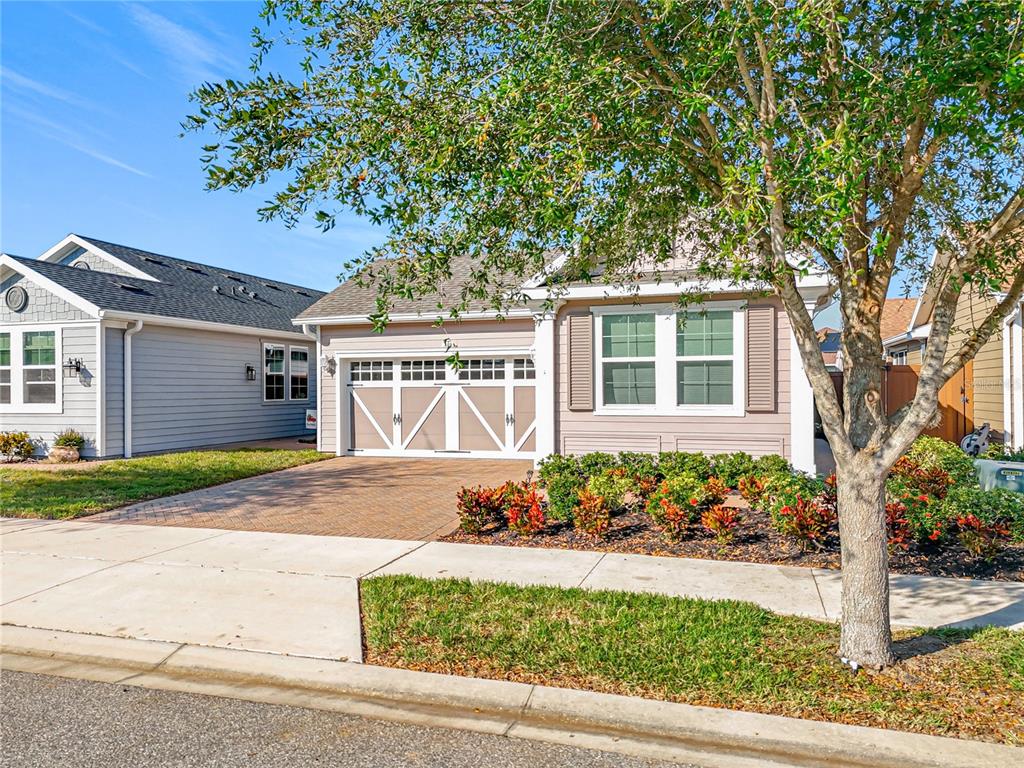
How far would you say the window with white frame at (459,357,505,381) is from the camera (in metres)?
14.7

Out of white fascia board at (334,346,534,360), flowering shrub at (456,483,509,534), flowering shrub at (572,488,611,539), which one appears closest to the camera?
flowering shrub at (572,488,611,539)

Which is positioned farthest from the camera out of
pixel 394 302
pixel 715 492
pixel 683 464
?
pixel 394 302

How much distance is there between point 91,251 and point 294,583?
59.2 ft

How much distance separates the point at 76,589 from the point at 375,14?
17.9ft

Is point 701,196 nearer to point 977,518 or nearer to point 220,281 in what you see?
point 977,518

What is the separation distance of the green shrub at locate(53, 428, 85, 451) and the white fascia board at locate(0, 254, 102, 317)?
268 centimetres

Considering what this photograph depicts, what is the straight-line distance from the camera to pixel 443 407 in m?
15.2

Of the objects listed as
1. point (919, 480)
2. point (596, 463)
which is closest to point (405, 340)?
point (596, 463)

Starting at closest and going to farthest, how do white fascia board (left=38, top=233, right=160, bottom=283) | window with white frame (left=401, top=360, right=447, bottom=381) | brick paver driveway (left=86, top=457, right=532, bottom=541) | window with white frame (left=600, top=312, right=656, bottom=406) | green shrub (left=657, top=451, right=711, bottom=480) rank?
brick paver driveway (left=86, top=457, right=532, bottom=541)
green shrub (left=657, top=451, right=711, bottom=480)
window with white frame (left=600, top=312, right=656, bottom=406)
window with white frame (left=401, top=360, right=447, bottom=381)
white fascia board (left=38, top=233, right=160, bottom=283)

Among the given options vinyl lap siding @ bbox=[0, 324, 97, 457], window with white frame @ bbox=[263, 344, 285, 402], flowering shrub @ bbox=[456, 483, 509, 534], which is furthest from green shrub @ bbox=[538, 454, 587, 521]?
window with white frame @ bbox=[263, 344, 285, 402]

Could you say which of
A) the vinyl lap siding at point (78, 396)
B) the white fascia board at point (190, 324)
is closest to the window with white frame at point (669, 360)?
the white fascia board at point (190, 324)

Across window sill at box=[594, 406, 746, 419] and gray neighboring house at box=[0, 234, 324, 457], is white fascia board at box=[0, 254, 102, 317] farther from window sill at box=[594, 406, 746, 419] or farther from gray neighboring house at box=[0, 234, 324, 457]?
window sill at box=[594, 406, 746, 419]

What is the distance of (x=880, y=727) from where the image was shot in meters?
3.48

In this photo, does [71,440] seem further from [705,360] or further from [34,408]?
[705,360]
